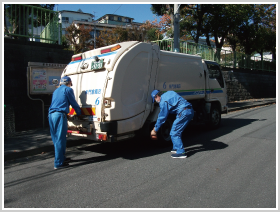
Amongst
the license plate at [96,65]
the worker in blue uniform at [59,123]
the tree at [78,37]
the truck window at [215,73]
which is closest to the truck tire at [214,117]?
the truck window at [215,73]

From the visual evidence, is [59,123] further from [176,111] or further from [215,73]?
[215,73]

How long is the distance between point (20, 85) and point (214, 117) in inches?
258

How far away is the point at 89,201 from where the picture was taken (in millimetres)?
3666

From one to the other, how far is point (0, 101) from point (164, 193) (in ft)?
19.2

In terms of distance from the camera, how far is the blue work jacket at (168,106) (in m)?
5.64

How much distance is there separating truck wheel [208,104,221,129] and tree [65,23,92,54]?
→ 2224 centimetres

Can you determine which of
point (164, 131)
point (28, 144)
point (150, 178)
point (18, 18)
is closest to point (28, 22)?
point (18, 18)

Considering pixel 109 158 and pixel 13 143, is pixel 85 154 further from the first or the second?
pixel 13 143

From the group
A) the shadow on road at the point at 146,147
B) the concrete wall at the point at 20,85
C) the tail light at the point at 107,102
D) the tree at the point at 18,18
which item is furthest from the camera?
the tree at the point at 18,18

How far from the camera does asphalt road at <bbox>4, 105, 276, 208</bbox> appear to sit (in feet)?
12.0

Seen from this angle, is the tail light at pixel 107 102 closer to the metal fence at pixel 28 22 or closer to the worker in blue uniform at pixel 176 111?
the worker in blue uniform at pixel 176 111

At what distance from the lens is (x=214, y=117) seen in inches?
348

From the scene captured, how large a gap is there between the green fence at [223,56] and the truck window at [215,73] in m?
6.04

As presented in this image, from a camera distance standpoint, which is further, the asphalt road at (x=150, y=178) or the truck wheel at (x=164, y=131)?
the truck wheel at (x=164, y=131)
